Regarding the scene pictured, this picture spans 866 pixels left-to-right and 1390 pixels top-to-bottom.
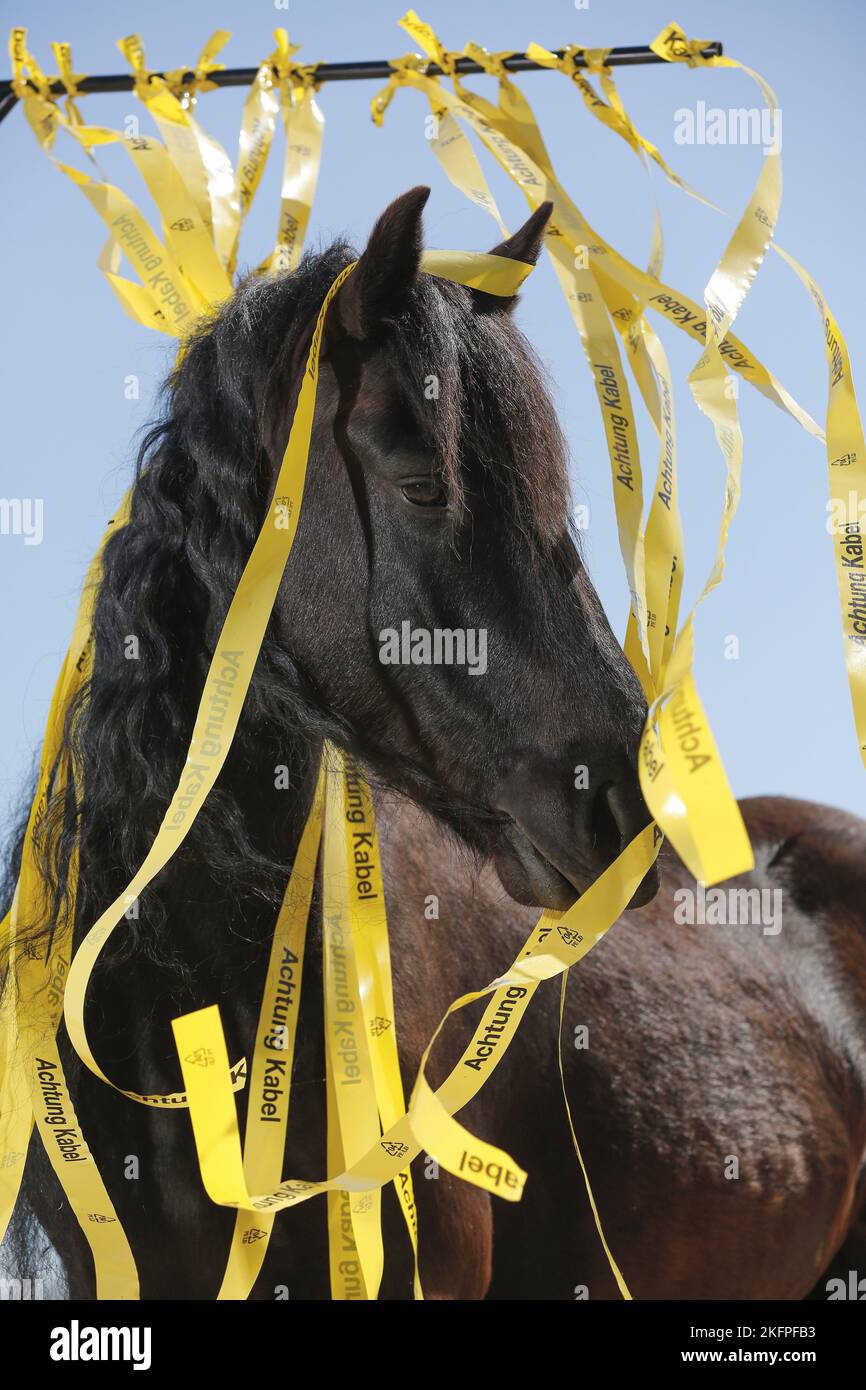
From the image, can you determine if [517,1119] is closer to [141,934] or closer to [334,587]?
[141,934]

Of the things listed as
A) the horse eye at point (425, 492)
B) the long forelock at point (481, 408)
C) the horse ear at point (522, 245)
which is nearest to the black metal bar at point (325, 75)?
the horse ear at point (522, 245)

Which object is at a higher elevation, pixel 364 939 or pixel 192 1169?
pixel 364 939

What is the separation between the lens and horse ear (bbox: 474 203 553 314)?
2312 mm

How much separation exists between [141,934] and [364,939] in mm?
397

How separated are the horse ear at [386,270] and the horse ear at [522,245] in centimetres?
26

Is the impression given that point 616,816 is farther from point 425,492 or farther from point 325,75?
point 325,75

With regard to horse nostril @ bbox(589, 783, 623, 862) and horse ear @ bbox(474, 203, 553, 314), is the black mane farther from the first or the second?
horse nostril @ bbox(589, 783, 623, 862)

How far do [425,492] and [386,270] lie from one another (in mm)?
381

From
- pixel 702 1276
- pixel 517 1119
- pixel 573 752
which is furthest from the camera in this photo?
pixel 702 1276

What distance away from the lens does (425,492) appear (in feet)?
6.59

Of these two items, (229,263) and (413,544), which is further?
(229,263)

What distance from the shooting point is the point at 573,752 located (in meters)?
1.95

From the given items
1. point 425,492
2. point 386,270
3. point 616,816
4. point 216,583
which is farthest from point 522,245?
point 616,816

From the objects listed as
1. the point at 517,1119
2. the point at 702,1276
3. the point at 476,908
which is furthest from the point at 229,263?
the point at 702,1276
